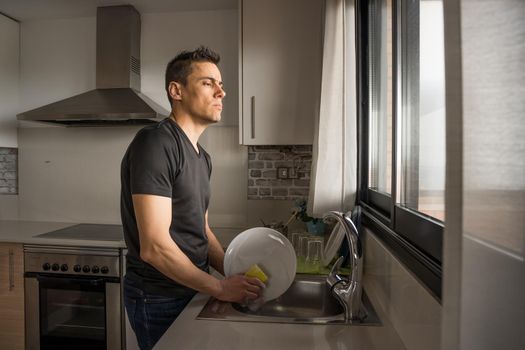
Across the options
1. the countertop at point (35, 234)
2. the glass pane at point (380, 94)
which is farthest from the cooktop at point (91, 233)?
the glass pane at point (380, 94)

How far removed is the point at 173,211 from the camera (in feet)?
4.21

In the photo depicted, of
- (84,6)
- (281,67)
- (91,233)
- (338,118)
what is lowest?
(91,233)

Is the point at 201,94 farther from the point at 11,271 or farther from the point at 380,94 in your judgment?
the point at 11,271

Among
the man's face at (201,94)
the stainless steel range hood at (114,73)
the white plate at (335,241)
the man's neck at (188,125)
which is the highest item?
the stainless steel range hood at (114,73)

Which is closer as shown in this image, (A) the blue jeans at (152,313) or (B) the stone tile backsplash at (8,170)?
(A) the blue jeans at (152,313)

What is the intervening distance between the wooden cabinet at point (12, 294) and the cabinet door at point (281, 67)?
1.54 m

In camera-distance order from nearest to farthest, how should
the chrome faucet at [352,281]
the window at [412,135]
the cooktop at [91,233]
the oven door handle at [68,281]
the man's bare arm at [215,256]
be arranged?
the window at [412,135] → the chrome faucet at [352,281] → the man's bare arm at [215,256] → the oven door handle at [68,281] → the cooktop at [91,233]

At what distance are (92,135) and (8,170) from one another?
683mm

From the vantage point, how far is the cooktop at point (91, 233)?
7.26 ft

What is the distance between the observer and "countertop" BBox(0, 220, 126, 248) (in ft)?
6.91

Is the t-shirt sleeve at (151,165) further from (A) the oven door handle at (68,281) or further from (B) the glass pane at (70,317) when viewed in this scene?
(B) the glass pane at (70,317)

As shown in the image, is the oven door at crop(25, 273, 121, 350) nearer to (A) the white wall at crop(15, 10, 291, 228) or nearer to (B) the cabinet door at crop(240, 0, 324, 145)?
(A) the white wall at crop(15, 10, 291, 228)

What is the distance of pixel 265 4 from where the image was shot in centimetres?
214

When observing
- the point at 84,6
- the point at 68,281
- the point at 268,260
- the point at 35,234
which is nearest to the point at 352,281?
the point at 268,260
